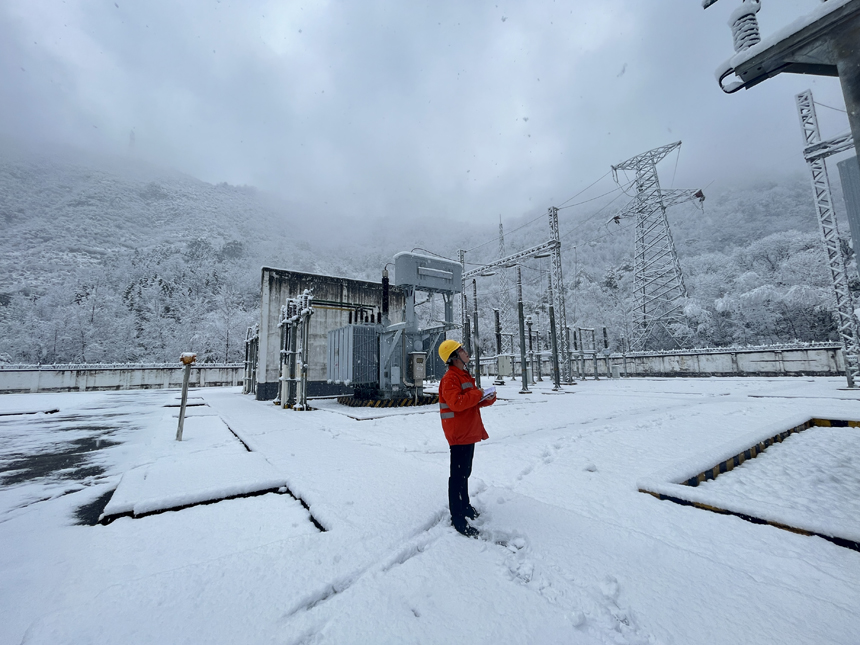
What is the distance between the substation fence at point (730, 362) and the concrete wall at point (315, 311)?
8460mm

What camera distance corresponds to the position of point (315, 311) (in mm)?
17391

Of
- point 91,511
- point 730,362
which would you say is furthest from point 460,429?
point 730,362

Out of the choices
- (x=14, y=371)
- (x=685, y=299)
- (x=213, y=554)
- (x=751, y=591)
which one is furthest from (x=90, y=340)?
(x=685, y=299)

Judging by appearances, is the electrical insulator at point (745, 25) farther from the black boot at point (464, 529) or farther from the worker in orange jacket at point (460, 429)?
the black boot at point (464, 529)

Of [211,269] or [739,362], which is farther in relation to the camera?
[211,269]

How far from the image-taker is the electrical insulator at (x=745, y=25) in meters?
3.59

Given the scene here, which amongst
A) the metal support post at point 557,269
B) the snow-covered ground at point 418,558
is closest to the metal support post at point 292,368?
the snow-covered ground at point 418,558

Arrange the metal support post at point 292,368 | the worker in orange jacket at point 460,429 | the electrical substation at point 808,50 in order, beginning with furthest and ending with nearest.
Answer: the metal support post at point 292,368 → the worker in orange jacket at point 460,429 → the electrical substation at point 808,50

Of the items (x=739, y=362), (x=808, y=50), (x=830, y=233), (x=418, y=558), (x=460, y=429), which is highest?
(x=830, y=233)

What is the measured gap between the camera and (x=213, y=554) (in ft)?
8.38

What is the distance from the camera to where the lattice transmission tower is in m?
35.7

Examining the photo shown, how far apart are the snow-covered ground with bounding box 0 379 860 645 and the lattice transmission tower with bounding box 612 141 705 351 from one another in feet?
120

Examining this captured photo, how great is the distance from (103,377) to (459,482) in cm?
3541

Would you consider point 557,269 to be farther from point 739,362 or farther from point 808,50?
point 808,50
